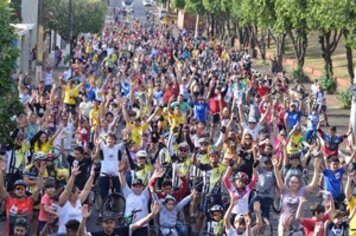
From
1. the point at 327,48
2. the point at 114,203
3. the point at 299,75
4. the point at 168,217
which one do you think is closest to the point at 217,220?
the point at 168,217

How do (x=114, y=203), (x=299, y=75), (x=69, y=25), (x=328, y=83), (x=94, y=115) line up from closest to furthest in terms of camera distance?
1. (x=114, y=203)
2. (x=94, y=115)
3. (x=328, y=83)
4. (x=299, y=75)
5. (x=69, y=25)

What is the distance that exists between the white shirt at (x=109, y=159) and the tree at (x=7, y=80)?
1.44 meters

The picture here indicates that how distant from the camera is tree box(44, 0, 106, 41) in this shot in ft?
152

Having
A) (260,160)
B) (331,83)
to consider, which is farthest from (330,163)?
(331,83)

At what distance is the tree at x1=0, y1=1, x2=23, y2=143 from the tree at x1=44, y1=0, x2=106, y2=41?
3203 cm

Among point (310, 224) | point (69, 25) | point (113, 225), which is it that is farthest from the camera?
point (69, 25)

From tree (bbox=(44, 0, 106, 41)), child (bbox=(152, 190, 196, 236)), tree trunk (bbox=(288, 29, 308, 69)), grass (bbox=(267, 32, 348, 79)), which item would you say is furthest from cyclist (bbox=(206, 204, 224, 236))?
tree (bbox=(44, 0, 106, 41))

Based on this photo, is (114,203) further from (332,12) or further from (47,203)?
(332,12)

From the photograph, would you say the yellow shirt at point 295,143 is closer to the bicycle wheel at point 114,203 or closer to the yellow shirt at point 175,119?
the yellow shirt at point 175,119

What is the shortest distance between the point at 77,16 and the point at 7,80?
35.9 meters

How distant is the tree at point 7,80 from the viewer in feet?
44.0

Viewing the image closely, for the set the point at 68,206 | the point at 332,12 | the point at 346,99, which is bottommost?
the point at 346,99

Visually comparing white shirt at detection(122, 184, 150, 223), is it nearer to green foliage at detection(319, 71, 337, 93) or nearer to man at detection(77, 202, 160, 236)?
man at detection(77, 202, 160, 236)

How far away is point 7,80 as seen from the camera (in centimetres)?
1354
